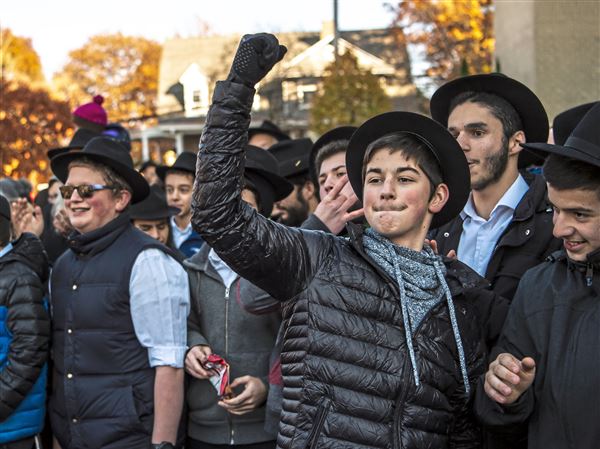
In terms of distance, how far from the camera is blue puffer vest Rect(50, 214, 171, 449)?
4.29m

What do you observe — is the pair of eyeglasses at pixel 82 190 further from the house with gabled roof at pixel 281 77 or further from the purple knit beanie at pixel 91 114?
the house with gabled roof at pixel 281 77

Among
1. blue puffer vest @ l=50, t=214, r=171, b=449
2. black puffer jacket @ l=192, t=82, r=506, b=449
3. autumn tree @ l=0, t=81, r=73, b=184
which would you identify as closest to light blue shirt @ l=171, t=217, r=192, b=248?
blue puffer vest @ l=50, t=214, r=171, b=449

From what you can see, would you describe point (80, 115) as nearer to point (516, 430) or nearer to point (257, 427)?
point (257, 427)

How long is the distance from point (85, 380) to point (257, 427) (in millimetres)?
972

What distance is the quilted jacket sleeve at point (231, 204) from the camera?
2621 millimetres

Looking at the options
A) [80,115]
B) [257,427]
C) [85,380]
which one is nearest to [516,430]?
[257,427]

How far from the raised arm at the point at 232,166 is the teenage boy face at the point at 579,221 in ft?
3.59

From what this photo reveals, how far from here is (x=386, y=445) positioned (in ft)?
9.25

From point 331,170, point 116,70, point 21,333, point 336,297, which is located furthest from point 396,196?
point 116,70

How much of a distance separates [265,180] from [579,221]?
221 cm

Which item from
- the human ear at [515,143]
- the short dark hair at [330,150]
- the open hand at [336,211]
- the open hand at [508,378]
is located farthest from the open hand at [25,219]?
the open hand at [508,378]

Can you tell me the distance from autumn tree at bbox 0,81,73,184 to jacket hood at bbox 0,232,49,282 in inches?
1190

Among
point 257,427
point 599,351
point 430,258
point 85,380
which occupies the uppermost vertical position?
point 430,258

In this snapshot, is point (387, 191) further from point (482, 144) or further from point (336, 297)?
point (482, 144)
